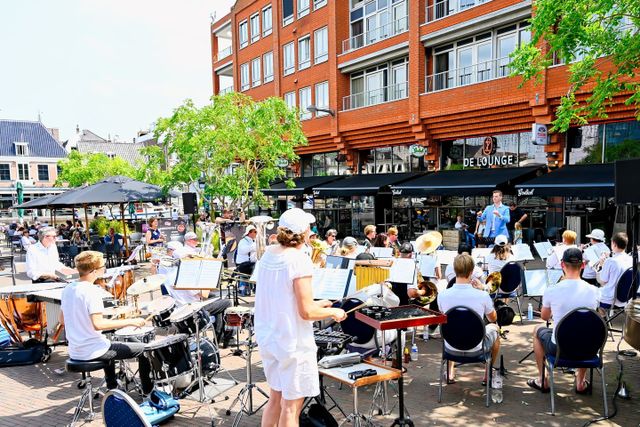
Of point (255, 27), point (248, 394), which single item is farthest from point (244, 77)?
Answer: point (248, 394)

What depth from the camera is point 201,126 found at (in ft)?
55.9

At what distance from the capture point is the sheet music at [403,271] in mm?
6750

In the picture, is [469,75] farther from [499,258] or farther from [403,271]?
[403,271]

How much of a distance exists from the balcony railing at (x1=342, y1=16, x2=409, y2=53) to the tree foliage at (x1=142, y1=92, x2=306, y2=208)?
5.56 meters

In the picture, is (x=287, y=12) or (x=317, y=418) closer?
(x=317, y=418)

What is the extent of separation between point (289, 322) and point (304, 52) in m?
23.4

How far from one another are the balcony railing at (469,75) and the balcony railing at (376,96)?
4.19ft

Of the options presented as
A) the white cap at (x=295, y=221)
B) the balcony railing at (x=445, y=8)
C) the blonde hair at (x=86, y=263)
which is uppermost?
the balcony railing at (x=445, y=8)

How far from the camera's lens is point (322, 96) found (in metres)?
23.6

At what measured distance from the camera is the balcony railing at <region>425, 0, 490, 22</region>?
16967mm

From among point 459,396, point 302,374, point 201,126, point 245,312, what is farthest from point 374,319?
point 201,126

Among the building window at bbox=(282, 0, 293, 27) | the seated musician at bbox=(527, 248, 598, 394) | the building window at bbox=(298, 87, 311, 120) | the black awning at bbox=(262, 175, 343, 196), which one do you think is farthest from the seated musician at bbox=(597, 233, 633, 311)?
the building window at bbox=(282, 0, 293, 27)

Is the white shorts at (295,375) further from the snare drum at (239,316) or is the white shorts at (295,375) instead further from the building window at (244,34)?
the building window at (244,34)

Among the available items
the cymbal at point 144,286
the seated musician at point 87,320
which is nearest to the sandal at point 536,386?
the seated musician at point 87,320
